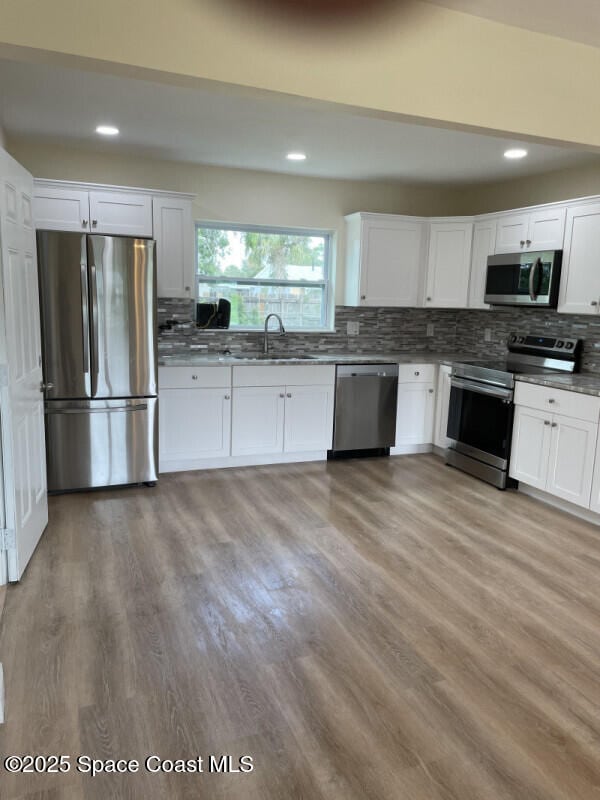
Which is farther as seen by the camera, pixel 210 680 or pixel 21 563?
pixel 21 563

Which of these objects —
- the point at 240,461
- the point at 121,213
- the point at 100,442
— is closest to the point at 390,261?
the point at 240,461

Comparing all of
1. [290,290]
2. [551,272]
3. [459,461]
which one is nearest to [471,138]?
[551,272]

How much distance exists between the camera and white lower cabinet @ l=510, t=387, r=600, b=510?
3.71 meters

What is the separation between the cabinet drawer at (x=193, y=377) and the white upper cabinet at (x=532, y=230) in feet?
8.22

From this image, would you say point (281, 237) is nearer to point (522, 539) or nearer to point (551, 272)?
point (551, 272)

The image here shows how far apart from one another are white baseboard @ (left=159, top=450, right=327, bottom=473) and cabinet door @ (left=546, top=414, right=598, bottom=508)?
75.0 inches

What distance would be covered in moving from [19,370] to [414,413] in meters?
3.42

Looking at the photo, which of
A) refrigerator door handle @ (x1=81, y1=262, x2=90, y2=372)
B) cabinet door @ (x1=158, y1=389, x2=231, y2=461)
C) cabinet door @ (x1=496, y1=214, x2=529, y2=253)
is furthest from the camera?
cabinet door @ (x1=496, y1=214, x2=529, y2=253)

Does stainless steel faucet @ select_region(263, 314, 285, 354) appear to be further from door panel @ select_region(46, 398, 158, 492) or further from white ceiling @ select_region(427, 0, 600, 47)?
white ceiling @ select_region(427, 0, 600, 47)

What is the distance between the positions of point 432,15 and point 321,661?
245 centimetres

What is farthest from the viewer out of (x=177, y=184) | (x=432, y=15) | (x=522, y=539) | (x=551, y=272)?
(x=177, y=184)

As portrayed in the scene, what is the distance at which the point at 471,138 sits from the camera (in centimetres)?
373

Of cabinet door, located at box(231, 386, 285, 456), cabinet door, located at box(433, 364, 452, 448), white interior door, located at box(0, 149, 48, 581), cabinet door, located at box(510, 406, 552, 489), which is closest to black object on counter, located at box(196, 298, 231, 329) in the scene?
cabinet door, located at box(231, 386, 285, 456)

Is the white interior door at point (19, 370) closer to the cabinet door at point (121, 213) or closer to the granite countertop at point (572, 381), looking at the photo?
the cabinet door at point (121, 213)
